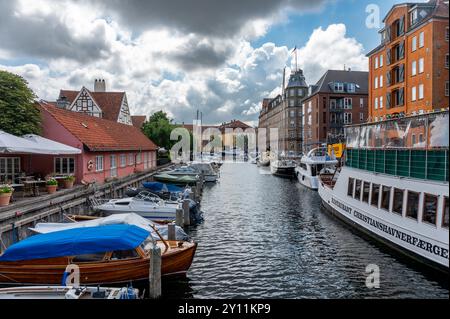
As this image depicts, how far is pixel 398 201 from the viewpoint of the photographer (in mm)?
15508

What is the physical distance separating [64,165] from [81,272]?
1625 centimetres

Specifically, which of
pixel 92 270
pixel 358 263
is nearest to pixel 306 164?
pixel 358 263

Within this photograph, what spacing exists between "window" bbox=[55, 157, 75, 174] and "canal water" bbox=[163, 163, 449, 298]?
10362 millimetres

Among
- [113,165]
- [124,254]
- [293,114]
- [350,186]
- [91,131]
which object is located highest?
[293,114]

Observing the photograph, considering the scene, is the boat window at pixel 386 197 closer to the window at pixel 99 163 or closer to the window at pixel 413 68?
the window at pixel 99 163

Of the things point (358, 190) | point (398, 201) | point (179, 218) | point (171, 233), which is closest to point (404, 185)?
point (398, 201)

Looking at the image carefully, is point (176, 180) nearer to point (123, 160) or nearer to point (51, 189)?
point (123, 160)

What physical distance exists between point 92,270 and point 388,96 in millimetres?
47614

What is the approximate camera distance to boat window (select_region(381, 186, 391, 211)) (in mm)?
Result: 16447

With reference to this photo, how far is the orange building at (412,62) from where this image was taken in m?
39.1

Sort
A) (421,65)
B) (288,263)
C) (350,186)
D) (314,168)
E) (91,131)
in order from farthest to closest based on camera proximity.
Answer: (314,168), (421,65), (91,131), (350,186), (288,263)

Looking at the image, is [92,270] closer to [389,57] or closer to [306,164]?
[306,164]

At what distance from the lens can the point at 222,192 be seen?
38.0 m

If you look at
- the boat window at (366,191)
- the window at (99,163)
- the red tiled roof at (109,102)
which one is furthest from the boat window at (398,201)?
Result: the red tiled roof at (109,102)
